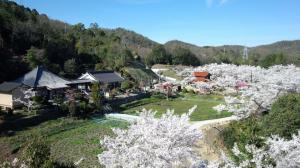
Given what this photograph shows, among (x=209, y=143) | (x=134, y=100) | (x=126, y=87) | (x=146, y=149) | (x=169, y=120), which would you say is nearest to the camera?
(x=146, y=149)

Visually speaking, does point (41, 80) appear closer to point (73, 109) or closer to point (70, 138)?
point (73, 109)

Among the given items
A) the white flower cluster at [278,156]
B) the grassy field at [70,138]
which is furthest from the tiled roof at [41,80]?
the white flower cluster at [278,156]

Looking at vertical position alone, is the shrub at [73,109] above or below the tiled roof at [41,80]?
below

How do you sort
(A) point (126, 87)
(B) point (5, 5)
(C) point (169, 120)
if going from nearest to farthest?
(C) point (169, 120), (A) point (126, 87), (B) point (5, 5)

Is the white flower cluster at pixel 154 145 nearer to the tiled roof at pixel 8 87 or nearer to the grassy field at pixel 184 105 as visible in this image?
the grassy field at pixel 184 105

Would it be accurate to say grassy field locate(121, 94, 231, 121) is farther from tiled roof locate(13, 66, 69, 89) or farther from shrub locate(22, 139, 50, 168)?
shrub locate(22, 139, 50, 168)

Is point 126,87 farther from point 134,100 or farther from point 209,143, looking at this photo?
point 209,143

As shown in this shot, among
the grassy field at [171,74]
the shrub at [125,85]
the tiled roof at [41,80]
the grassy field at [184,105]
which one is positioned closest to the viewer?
the grassy field at [184,105]

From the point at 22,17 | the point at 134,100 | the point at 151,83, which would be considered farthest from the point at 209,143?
the point at 22,17
